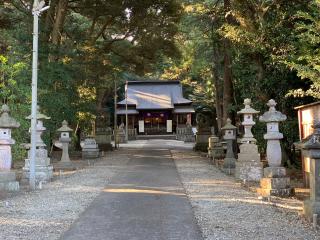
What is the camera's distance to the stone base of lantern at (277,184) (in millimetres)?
10281

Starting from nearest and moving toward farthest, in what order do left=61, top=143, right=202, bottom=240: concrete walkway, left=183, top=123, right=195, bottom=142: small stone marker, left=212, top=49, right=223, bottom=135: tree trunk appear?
1. left=61, top=143, right=202, bottom=240: concrete walkway
2. left=212, top=49, right=223, bottom=135: tree trunk
3. left=183, top=123, right=195, bottom=142: small stone marker

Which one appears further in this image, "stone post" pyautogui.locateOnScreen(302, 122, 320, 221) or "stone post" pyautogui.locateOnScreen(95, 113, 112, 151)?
"stone post" pyautogui.locateOnScreen(95, 113, 112, 151)

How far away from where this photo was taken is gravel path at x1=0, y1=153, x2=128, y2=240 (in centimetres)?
688

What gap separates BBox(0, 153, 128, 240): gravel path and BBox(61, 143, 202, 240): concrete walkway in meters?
0.25

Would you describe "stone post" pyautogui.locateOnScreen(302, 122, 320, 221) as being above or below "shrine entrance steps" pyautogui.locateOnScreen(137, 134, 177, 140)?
below

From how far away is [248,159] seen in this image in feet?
46.4

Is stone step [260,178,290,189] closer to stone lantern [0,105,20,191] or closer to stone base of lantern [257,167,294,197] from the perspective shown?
stone base of lantern [257,167,294,197]

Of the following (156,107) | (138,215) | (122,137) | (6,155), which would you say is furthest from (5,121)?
(156,107)

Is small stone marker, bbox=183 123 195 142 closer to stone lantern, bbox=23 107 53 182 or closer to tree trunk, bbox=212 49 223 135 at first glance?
tree trunk, bbox=212 49 223 135

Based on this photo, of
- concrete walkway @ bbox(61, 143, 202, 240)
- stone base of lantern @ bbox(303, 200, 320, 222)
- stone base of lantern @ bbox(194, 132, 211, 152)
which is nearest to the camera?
concrete walkway @ bbox(61, 143, 202, 240)

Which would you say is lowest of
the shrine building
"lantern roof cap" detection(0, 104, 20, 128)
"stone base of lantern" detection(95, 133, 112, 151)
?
"stone base of lantern" detection(95, 133, 112, 151)

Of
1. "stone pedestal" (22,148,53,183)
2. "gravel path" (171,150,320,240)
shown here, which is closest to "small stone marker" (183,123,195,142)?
"stone pedestal" (22,148,53,183)

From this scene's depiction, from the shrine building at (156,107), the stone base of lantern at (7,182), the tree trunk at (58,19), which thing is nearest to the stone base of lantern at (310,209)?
the stone base of lantern at (7,182)

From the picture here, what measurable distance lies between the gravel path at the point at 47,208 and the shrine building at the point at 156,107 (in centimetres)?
3688
